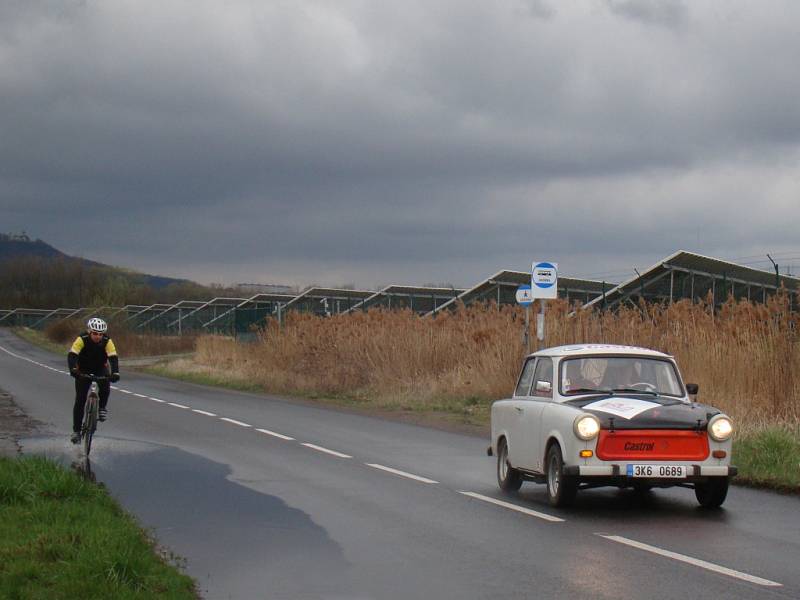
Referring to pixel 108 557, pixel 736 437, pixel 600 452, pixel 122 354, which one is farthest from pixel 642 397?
pixel 122 354

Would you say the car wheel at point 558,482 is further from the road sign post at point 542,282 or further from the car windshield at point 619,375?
the road sign post at point 542,282

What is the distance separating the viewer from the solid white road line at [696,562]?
25.3 ft

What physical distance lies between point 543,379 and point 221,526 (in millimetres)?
3992

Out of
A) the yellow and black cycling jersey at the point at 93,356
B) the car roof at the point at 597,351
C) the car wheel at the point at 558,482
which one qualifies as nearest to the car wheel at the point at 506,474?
the car wheel at the point at 558,482

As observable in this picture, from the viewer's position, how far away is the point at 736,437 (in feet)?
53.0

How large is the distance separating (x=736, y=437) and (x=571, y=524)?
21.3ft

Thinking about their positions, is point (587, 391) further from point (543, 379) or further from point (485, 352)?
point (485, 352)

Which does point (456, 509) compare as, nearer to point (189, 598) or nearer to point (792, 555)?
point (792, 555)

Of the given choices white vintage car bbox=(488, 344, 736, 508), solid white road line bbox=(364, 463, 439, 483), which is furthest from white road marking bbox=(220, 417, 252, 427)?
white vintage car bbox=(488, 344, 736, 508)

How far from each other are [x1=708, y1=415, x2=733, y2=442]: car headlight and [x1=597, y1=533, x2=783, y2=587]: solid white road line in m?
1.82

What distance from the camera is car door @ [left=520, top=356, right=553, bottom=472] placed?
1188 centimetres

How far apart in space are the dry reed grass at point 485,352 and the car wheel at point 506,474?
5350 mm

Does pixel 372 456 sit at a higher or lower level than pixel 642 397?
lower

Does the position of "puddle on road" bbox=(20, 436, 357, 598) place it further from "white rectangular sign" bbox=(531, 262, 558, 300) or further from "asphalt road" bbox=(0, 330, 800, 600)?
"white rectangular sign" bbox=(531, 262, 558, 300)
